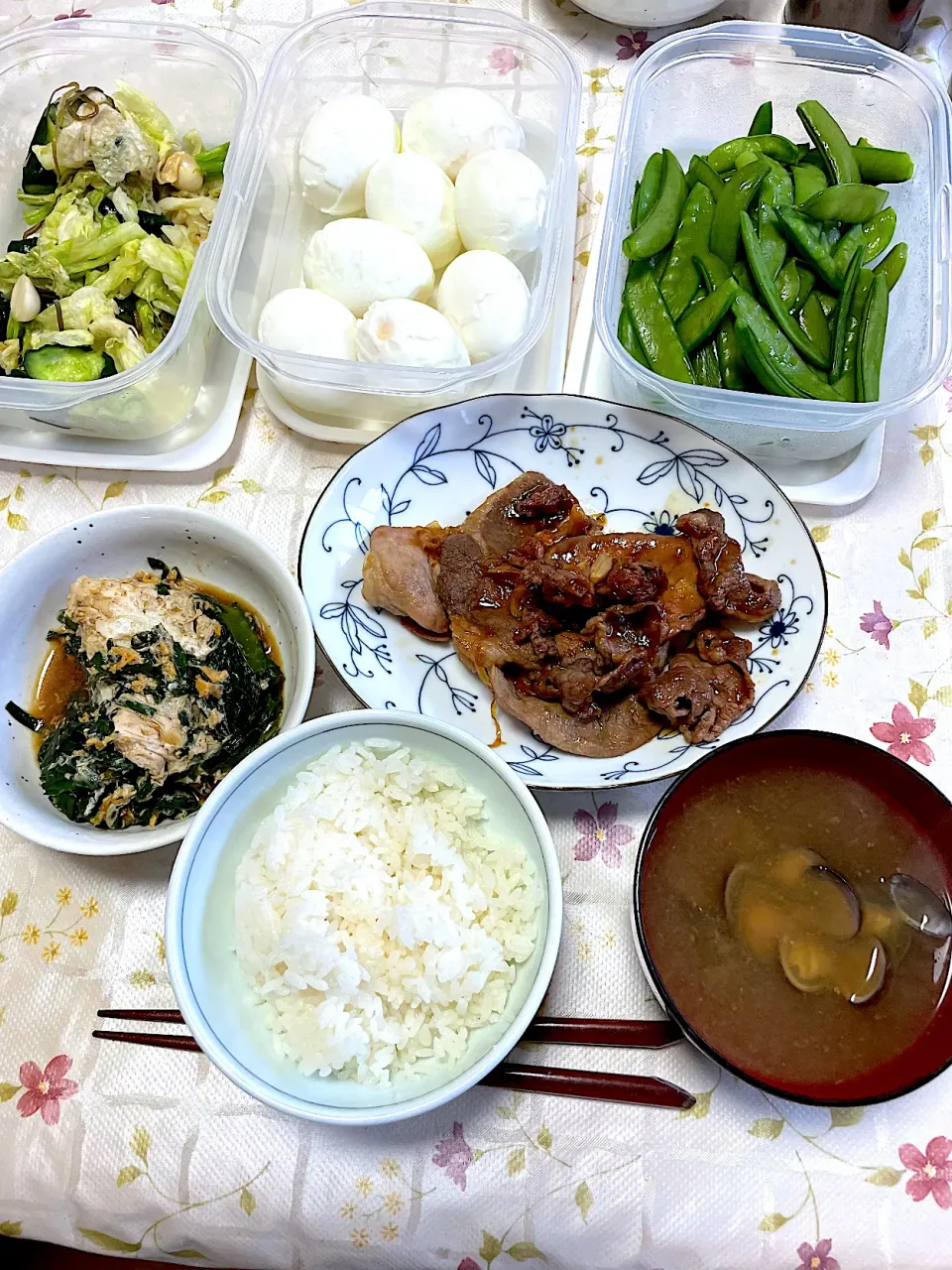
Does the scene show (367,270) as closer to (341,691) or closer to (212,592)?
(212,592)

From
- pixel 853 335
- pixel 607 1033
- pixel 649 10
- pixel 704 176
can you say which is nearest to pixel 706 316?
pixel 853 335

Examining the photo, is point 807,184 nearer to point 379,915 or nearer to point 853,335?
point 853,335

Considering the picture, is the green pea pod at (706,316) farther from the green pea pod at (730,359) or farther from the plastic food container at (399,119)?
the plastic food container at (399,119)

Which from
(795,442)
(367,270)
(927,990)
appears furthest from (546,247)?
(927,990)

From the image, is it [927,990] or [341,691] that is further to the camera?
[341,691]

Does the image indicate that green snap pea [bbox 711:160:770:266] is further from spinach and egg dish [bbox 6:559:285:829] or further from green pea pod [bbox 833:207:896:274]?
spinach and egg dish [bbox 6:559:285:829]

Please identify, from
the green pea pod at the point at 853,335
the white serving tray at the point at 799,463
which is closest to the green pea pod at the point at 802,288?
the green pea pod at the point at 853,335
